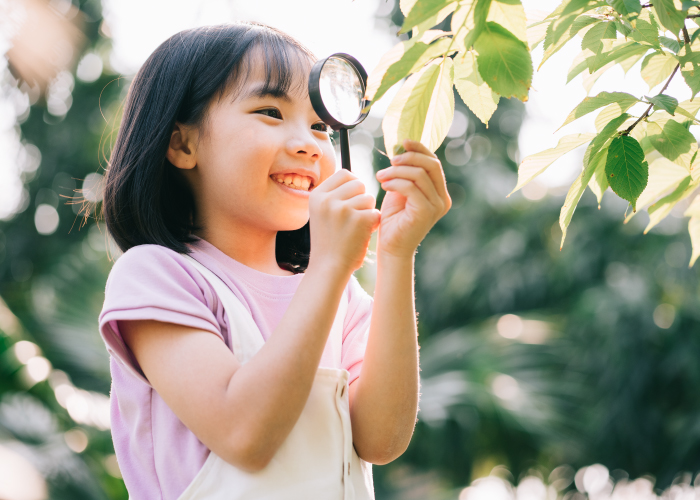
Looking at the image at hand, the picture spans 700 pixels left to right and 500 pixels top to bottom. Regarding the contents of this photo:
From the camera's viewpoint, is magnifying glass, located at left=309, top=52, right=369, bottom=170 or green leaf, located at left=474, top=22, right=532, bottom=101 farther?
magnifying glass, located at left=309, top=52, right=369, bottom=170

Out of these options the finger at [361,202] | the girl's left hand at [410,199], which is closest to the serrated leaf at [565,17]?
the girl's left hand at [410,199]

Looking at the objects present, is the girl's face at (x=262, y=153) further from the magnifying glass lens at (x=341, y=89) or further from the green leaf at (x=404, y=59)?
the green leaf at (x=404, y=59)

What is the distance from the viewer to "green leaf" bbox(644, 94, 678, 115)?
76 cm

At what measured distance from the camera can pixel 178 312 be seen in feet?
2.97

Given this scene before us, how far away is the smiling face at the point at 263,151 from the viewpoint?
108cm

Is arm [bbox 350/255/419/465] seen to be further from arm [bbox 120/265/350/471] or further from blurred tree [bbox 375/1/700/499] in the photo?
blurred tree [bbox 375/1/700/499]

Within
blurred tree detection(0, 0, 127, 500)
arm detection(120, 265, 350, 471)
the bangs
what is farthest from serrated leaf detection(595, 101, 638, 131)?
blurred tree detection(0, 0, 127, 500)

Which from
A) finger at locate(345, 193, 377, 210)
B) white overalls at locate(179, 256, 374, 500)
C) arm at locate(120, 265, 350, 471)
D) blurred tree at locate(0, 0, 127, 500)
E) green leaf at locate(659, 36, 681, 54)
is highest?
green leaf at locate(659, 36, 681, 54)

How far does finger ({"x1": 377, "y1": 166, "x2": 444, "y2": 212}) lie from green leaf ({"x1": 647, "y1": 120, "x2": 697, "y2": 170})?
0.33 m

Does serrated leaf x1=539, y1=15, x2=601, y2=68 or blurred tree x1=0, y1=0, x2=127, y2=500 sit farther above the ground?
serrated leaf x1=539, y1=15, x2=601, y2=68

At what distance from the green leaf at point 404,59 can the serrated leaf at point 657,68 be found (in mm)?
371

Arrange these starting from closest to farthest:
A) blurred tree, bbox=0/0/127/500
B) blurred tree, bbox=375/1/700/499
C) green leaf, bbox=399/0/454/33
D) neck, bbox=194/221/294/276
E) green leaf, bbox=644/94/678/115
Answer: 1. green leaf, bbox=399/0/454/33
2. green leaf, bbox=644/94/678/115
3. neck, bbox=194/221/294/276
4. blurred tree, bbox=0/0/127/500
5. blurred tree, bbox=375/1/700/499

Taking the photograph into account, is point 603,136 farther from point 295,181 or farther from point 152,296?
point 152,296

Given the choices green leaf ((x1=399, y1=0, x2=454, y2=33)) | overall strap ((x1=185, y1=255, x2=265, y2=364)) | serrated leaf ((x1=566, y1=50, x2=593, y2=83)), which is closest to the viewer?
green leaf ((x1=399, y1=0, x2=454, y2=33))
